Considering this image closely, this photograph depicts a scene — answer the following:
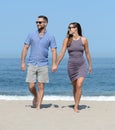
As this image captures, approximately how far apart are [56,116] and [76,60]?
126 centimetres

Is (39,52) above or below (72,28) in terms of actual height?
below

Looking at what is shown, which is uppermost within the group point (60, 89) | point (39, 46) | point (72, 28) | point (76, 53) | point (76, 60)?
point (72, 28)

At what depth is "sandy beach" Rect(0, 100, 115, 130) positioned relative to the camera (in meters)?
7.80

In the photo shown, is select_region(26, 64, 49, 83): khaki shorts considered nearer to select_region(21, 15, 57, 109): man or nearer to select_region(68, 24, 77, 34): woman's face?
select_region(21, 15, 57, 109): man

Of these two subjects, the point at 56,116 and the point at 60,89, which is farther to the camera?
the point at 60,89

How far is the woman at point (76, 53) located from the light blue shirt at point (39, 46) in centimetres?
28

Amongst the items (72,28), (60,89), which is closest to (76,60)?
(72,28)

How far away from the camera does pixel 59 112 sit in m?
9.15

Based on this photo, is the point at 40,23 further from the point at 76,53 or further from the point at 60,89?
the point at 60,89

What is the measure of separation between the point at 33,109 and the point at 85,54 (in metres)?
1.57

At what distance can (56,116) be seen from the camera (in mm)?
8695

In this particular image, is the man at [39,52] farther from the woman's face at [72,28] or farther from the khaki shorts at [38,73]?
the woman's face at [72,28]

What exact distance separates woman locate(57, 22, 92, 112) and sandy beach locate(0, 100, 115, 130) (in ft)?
1.62

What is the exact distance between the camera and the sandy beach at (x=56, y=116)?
25.6 ft
